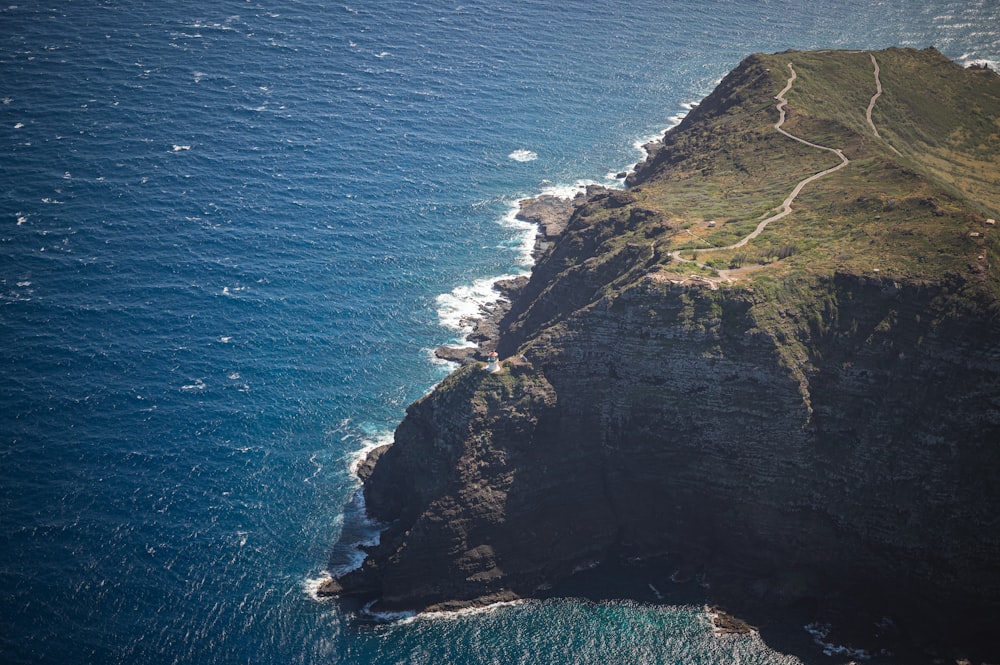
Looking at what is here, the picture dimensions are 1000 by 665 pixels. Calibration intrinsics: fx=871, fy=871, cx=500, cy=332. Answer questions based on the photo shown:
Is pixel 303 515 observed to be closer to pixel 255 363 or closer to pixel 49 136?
pixel 255 363

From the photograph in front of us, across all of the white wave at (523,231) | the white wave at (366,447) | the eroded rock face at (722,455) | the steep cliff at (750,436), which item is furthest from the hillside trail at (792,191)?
the white wave at (366,447)

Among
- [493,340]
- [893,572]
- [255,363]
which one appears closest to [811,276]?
[893,572]

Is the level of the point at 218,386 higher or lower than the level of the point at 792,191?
lower

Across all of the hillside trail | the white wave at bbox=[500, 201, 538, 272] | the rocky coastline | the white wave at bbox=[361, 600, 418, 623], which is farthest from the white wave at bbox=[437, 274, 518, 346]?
the white wave at bbox=[361, 600, 418, 623]

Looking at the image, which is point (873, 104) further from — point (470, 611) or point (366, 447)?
point (470, 611)

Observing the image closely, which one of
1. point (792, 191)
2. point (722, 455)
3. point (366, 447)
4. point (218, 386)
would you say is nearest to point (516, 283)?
point (366, 447)

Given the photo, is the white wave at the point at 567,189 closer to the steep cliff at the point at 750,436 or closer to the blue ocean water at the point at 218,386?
the blue ocean water at the point at 218,386

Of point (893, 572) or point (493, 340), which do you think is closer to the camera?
point (893, 572)

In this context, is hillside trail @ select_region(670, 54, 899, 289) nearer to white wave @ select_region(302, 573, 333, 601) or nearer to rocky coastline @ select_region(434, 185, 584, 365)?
rocky coastline @ select_region(434, 185, 584, 365)
